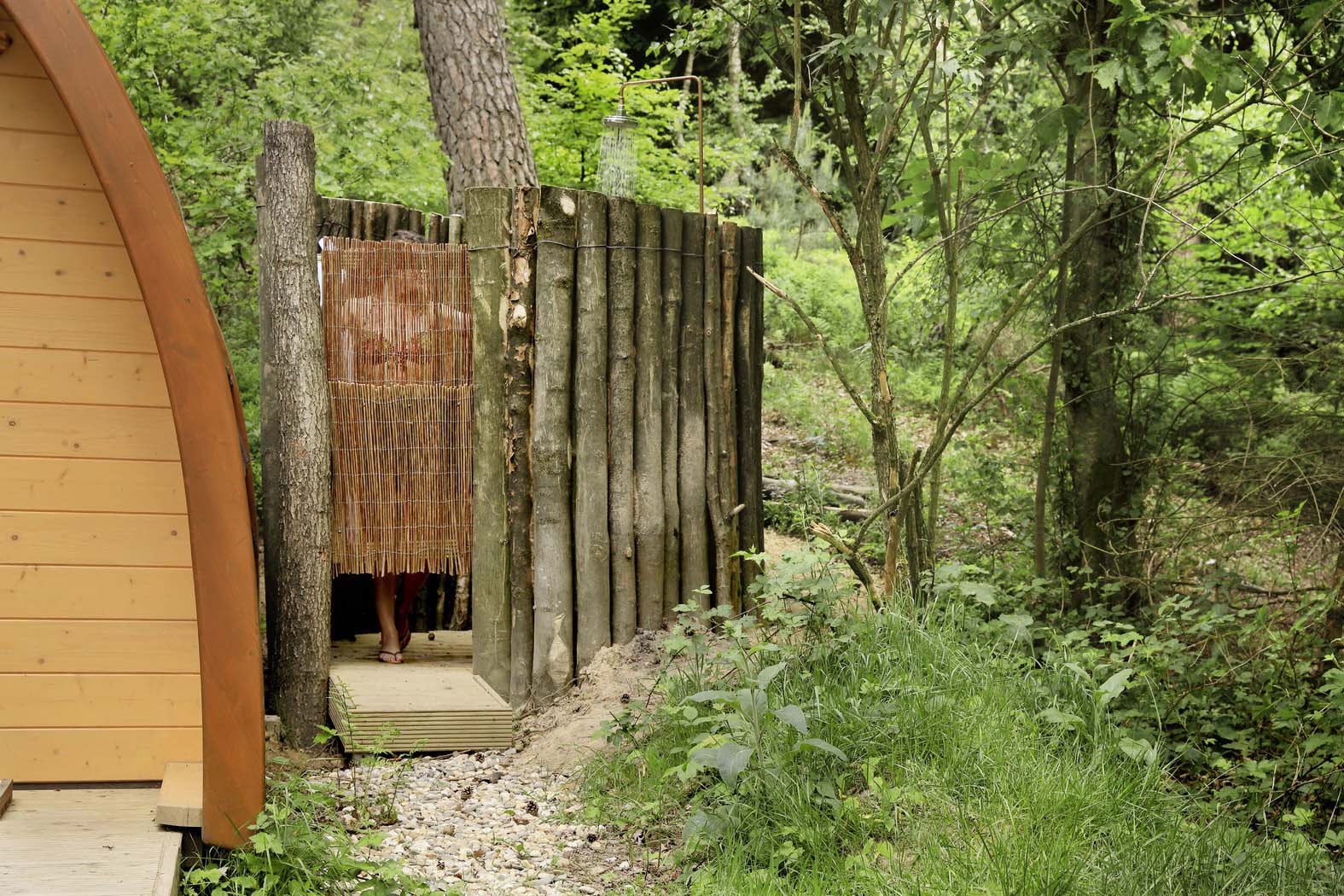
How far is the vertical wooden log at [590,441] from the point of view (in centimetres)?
559

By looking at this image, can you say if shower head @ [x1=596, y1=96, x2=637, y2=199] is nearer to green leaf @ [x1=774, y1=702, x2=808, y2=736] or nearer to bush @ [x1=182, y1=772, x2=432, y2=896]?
green leaf @ [x1=774, y1=702, x2=808, y2=736]

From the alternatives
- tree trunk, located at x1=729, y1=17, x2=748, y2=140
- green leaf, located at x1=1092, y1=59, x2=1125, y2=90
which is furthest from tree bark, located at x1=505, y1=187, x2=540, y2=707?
tree trunk, located at x1=729, y1=17, x2=748, y2=140

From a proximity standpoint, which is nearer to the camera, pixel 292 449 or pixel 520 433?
pixel 292 449

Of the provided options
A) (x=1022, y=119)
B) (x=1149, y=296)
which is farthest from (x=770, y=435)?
(x=1149, y=296)

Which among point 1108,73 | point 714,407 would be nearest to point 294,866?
point 714,407

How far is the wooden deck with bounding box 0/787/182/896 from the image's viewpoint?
3.24 metres

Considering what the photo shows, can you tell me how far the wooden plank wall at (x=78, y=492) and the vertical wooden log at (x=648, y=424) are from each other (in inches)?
90.6

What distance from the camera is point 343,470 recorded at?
543 cm

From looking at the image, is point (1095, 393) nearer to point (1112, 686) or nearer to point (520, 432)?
point (1112, 686)

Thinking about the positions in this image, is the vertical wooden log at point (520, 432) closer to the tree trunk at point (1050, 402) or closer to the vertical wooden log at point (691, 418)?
the vertical wooden log at point (691, 418)

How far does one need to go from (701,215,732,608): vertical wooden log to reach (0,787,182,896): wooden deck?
2913 mm

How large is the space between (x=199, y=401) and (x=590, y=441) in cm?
232

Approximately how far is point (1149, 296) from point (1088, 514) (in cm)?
141

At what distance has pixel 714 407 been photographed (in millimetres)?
5945
